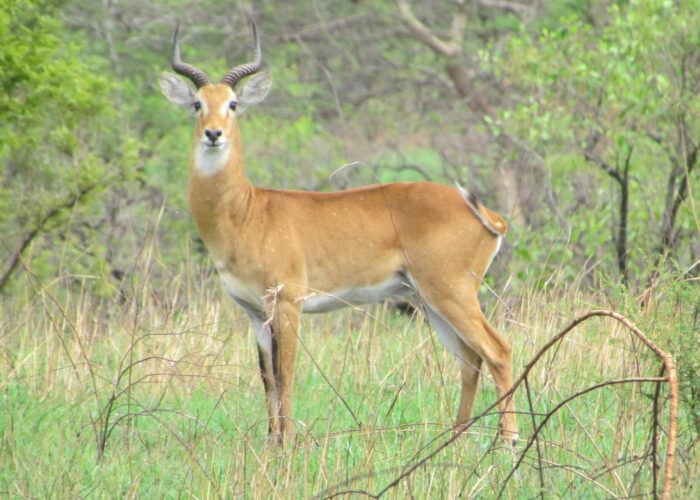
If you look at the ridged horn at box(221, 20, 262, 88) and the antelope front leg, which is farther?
the ridged horn at box(221, 20, 262, 88)

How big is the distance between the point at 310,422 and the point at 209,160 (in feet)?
5.54

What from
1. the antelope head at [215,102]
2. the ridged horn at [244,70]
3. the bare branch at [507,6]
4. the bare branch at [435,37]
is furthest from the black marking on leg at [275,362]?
the bare branch at [507,6]

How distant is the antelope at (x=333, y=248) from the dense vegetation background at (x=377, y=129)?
0.39m

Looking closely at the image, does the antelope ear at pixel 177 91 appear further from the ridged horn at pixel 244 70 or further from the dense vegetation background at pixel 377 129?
Result: the dense vegetation background at pixel 377 129

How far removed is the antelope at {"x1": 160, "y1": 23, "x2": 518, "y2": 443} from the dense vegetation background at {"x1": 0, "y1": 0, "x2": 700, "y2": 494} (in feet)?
1.29

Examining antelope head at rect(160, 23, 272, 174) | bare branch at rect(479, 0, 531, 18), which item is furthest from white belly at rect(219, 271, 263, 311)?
bare branch at rect(479, 0, 531, 18)

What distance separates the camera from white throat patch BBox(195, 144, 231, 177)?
6.81 metres

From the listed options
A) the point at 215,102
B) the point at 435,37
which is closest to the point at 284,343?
the point at 215,102

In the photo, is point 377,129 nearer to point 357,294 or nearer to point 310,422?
point 357,294

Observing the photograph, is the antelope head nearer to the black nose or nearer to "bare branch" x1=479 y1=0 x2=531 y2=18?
the black nose

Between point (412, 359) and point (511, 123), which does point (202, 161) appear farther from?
point (511, 123)

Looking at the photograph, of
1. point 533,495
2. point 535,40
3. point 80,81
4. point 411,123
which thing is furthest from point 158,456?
point 411,123

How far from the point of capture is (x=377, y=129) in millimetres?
21062

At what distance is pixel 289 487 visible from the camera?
452 centimetres
